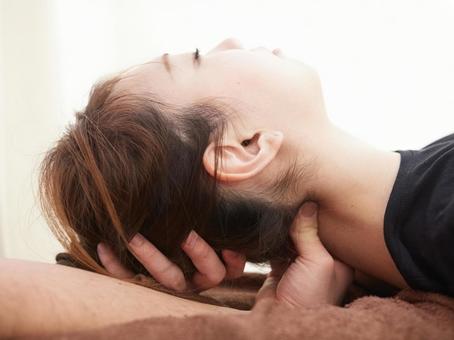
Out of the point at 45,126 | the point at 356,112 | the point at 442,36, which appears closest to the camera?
the point at 442,36

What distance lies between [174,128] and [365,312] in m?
0.41

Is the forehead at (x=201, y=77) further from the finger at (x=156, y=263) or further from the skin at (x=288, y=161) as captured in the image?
the finger at (x=156, y=263)

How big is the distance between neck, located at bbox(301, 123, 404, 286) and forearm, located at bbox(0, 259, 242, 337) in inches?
12.6

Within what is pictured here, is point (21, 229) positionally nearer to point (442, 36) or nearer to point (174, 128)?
point (174, 128)

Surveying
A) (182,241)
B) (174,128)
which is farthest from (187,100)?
(182,241)

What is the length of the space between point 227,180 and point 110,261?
9.3 inches

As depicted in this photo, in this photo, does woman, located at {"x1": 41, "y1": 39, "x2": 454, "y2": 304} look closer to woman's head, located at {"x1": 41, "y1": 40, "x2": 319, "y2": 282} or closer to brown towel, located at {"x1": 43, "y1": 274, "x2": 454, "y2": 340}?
woman's head, located at {"x1": 41, "y1": 40, "x2": 319, "y2": 282}

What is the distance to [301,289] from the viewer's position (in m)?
0.89

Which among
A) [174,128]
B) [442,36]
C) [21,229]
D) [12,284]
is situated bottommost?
[21,229]

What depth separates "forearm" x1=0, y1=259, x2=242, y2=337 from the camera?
627 millimetres

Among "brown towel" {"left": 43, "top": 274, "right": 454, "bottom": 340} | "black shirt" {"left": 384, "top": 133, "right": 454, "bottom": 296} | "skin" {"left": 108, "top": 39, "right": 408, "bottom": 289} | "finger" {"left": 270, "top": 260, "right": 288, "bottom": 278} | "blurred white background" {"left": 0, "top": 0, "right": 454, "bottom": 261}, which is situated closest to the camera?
"brown towel" {"left": 43, "top": 274, "right": 454, "bottom": 340}

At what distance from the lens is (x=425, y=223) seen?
0.84m

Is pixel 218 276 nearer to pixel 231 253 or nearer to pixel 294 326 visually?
pixel 231 253

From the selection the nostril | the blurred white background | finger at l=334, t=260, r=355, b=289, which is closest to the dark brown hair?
finger at l=334, t=260, r=355, b=289
